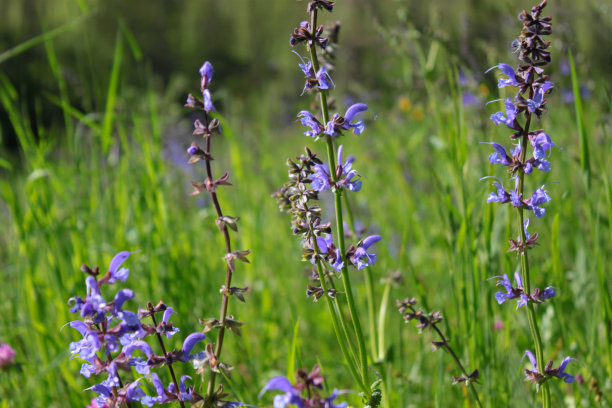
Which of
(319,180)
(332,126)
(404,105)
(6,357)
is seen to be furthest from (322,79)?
(404,105)

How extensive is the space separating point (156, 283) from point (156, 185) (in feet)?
1.36

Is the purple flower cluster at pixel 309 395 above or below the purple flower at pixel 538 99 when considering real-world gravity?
below

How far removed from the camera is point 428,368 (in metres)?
2.37

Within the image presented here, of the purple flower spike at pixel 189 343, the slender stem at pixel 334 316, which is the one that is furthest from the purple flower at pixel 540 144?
the purple flower spike at pixel 189 343

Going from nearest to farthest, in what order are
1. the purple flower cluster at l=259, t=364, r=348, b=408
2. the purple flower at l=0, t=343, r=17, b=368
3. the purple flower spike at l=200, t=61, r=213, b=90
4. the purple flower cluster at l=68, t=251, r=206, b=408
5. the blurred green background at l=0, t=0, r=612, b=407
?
the purple flower cluster at l=259, t=364, r=348, b=408, the purple flower cluster at l=68, t=251, r=206, b=408, the purple flower spike at l=200, t=61, r=213, b=90, the blurred green background at l=0, t=0, r=612, b=407, the purple flower at l=0, t=343, r=17, b=368

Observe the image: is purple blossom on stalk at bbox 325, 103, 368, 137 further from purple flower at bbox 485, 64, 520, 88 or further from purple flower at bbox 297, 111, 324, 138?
purple flower at bbox 485, 64, 520, 88

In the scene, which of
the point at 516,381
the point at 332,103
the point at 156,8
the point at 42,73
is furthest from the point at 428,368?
the point at 156,8

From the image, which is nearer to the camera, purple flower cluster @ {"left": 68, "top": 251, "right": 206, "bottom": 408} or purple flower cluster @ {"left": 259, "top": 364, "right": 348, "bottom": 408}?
purple flower cluster @ {"left": 259, "top": 364, "right": 348, "bottom": 408}

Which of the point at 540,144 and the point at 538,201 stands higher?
the point at 540,144

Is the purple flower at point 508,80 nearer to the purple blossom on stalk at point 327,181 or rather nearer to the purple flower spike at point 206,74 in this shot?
the purple blossom on stalk at point 327,181

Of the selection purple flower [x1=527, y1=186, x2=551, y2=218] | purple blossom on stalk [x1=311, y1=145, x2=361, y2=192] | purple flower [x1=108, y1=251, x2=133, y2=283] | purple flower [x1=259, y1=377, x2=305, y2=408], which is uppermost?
purple blossom on stalk [x1=311, y1=145, x2=361, y2=192]

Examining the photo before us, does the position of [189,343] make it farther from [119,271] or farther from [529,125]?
[529,125]

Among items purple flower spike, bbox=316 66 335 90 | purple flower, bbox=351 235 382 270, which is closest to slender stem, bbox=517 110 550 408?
purple flower, bbox=351 235 382 270

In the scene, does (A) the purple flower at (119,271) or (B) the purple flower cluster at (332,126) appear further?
(B) the purple flower cluster at (332,126)
